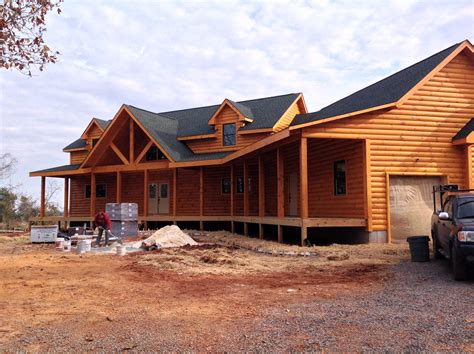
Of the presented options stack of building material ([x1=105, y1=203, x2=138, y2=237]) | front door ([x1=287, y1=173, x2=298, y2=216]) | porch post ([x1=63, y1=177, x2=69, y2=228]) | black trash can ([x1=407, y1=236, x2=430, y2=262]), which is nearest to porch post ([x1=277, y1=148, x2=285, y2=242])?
front door ([x1=287, y1=173, x2=298, y2=216])

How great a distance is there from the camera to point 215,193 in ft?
85.7

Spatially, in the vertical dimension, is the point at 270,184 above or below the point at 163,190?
above

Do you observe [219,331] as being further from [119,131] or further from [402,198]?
[119,131]

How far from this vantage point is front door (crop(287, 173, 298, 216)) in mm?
21141

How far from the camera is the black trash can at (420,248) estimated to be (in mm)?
10750

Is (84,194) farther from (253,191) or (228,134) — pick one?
(253,191)

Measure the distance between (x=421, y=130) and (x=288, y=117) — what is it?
A: 35.0 ft

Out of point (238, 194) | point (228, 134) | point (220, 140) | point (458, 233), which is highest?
point (228, 134)

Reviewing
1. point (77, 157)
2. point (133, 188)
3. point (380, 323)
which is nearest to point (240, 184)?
point (133, 188)

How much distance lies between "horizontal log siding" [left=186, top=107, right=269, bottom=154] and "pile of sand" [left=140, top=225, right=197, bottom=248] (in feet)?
31.8

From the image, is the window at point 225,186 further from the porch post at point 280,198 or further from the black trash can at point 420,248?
the black trash can at point 420,248

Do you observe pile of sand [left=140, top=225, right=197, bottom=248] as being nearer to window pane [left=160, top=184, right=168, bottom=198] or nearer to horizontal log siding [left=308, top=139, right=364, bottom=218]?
horizontal log siding [left=308, top=139, right=364, bottom=218]

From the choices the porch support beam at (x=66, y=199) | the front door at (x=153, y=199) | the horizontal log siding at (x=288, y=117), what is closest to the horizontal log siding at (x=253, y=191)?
the horizontal log siding at (x=288, y=117)

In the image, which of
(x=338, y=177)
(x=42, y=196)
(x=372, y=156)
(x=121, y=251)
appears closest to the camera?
(x=121, y=251)
